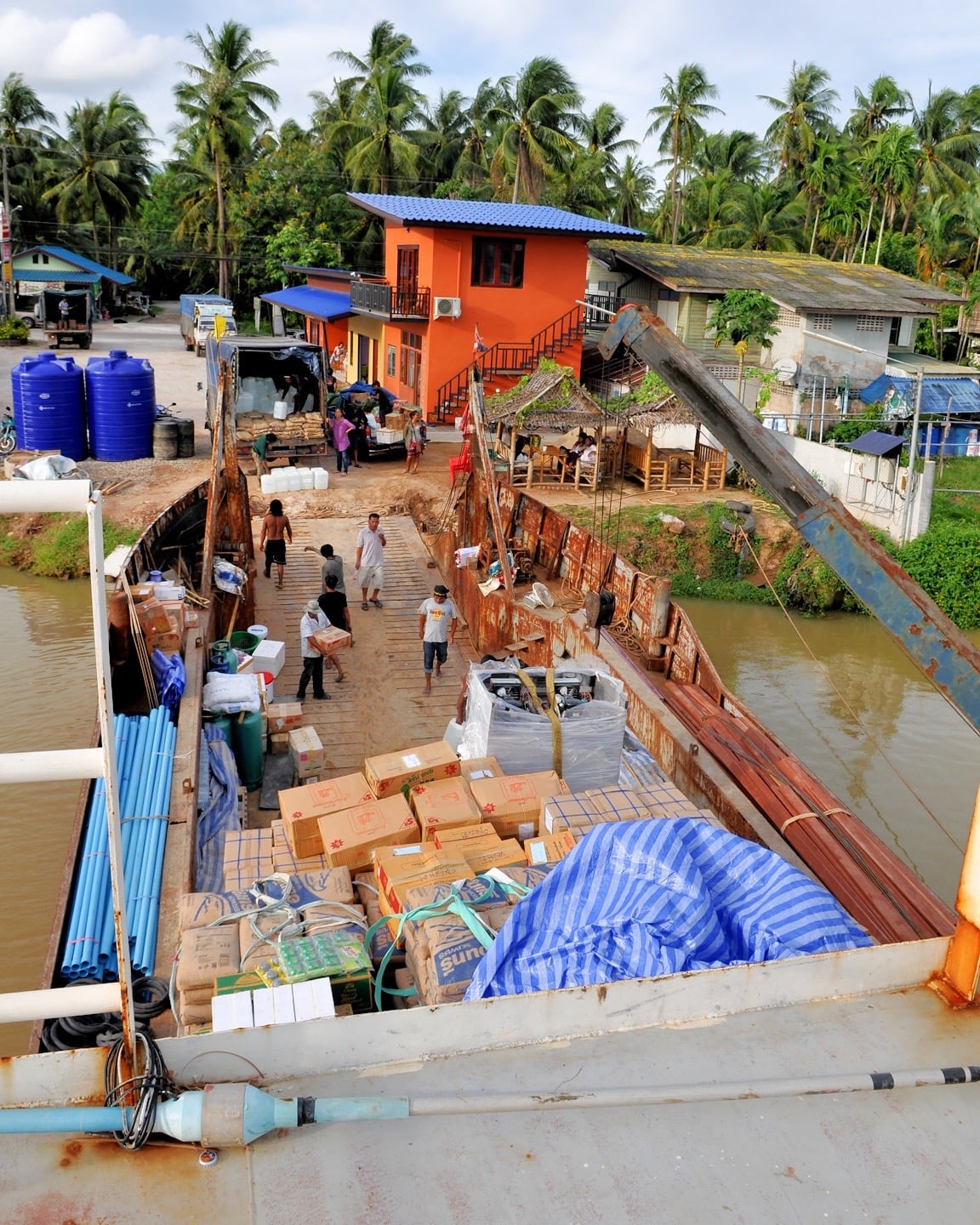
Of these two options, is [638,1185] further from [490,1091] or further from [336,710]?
[336,710]

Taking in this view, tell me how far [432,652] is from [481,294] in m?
17.8

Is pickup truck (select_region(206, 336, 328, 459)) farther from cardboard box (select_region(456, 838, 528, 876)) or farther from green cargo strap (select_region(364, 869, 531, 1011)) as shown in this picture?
green cargo strap (select_region(364, 869, 531, 1011))

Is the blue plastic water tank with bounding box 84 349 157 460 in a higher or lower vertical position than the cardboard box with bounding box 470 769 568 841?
higher

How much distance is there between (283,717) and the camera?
34.2 ft

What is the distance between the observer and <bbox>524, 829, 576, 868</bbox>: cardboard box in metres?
5.95

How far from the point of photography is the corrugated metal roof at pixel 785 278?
97.3 ft

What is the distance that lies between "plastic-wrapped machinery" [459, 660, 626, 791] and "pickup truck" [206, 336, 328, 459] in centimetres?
1505

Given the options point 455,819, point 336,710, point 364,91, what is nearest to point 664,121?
point 364,91

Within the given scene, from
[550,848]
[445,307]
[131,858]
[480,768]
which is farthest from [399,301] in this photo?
[550,848]

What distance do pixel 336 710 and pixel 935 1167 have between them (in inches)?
365

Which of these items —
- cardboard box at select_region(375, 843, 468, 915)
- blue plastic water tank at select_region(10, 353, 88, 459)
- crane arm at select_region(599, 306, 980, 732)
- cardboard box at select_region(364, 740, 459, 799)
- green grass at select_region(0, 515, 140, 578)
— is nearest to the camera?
crane arm at select_region(599, 306, 980, 732)

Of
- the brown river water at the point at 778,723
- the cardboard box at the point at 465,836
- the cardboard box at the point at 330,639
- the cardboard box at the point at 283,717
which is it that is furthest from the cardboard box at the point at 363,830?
the cardboard box at the point at 330,639

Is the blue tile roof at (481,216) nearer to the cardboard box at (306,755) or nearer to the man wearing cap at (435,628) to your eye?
the man wearing cap at (435,628)

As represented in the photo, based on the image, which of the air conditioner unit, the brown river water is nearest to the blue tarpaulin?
the brown river water
